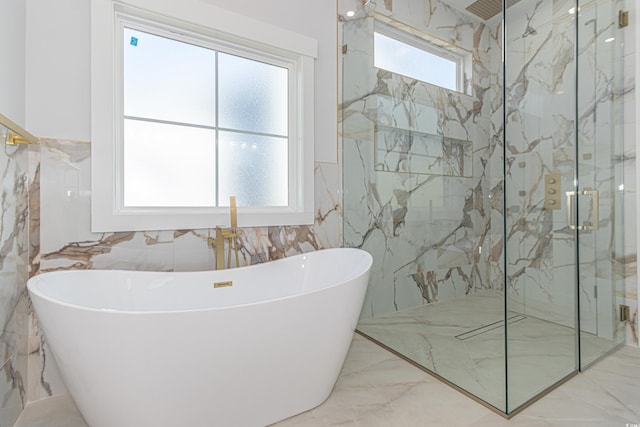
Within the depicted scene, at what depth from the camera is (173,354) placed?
91 centimetres

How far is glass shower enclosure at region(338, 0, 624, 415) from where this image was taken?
1.57m

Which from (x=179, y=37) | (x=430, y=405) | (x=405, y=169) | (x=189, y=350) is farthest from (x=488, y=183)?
(x=179, y=37)

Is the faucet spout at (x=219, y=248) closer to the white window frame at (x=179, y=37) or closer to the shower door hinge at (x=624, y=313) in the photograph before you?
the white window frame at (x=179, y=37)

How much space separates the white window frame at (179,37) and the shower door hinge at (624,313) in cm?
208

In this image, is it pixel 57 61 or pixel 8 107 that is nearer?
pixel 8 107

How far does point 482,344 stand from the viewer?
5.93ft

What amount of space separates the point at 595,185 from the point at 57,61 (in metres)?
3.02

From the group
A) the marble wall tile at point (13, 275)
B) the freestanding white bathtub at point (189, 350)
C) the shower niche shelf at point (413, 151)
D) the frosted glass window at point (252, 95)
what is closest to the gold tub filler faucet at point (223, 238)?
the freestanding white bathtub at point (189, 350)

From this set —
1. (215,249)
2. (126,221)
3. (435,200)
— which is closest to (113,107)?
(126,221)

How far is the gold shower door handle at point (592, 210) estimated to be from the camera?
65.6 inches

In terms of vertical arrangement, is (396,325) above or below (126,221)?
below

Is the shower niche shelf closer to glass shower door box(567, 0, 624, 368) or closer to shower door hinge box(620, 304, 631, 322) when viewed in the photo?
glass shower door box(567, 0, 624, 368)

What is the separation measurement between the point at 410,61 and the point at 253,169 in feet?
4.83

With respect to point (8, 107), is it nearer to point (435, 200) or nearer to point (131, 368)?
point (131, 368)
